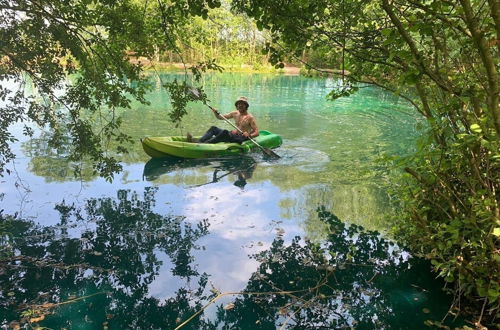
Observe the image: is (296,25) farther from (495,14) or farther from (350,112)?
(350,112)

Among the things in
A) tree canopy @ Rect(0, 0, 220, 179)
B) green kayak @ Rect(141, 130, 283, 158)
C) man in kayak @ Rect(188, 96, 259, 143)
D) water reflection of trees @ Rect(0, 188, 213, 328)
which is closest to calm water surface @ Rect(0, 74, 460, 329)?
water reflection of trees @ Rect(0, 188, 213, 328)

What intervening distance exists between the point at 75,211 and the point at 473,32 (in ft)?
17.3

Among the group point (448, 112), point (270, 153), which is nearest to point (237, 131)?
point (270, 153)

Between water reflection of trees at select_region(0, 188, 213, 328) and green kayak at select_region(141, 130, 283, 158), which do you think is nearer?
water reflection of trees at select_region(0, 188, 213, 328)

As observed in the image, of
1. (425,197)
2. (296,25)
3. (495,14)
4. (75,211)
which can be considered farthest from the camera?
(75,211)

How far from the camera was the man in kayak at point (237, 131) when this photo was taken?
30.0 feet

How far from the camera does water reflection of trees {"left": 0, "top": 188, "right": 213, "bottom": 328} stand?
12.3 feet

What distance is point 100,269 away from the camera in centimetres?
447

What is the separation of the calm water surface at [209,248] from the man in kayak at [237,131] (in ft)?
1.75

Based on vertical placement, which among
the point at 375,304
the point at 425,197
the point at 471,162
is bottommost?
the point at 375,304

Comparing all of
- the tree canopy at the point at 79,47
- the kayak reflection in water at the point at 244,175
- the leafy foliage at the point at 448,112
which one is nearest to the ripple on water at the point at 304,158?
the kayak reflection in water at the point at 244,175

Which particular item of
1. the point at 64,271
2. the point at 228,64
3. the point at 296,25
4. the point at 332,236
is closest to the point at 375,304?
the point at 332,236

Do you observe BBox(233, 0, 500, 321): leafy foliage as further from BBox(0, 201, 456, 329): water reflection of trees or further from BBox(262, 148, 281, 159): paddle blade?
BBox(262, 148, 281, 159): paddle blade

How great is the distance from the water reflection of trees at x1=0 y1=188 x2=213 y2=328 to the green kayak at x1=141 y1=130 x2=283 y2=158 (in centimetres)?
238
